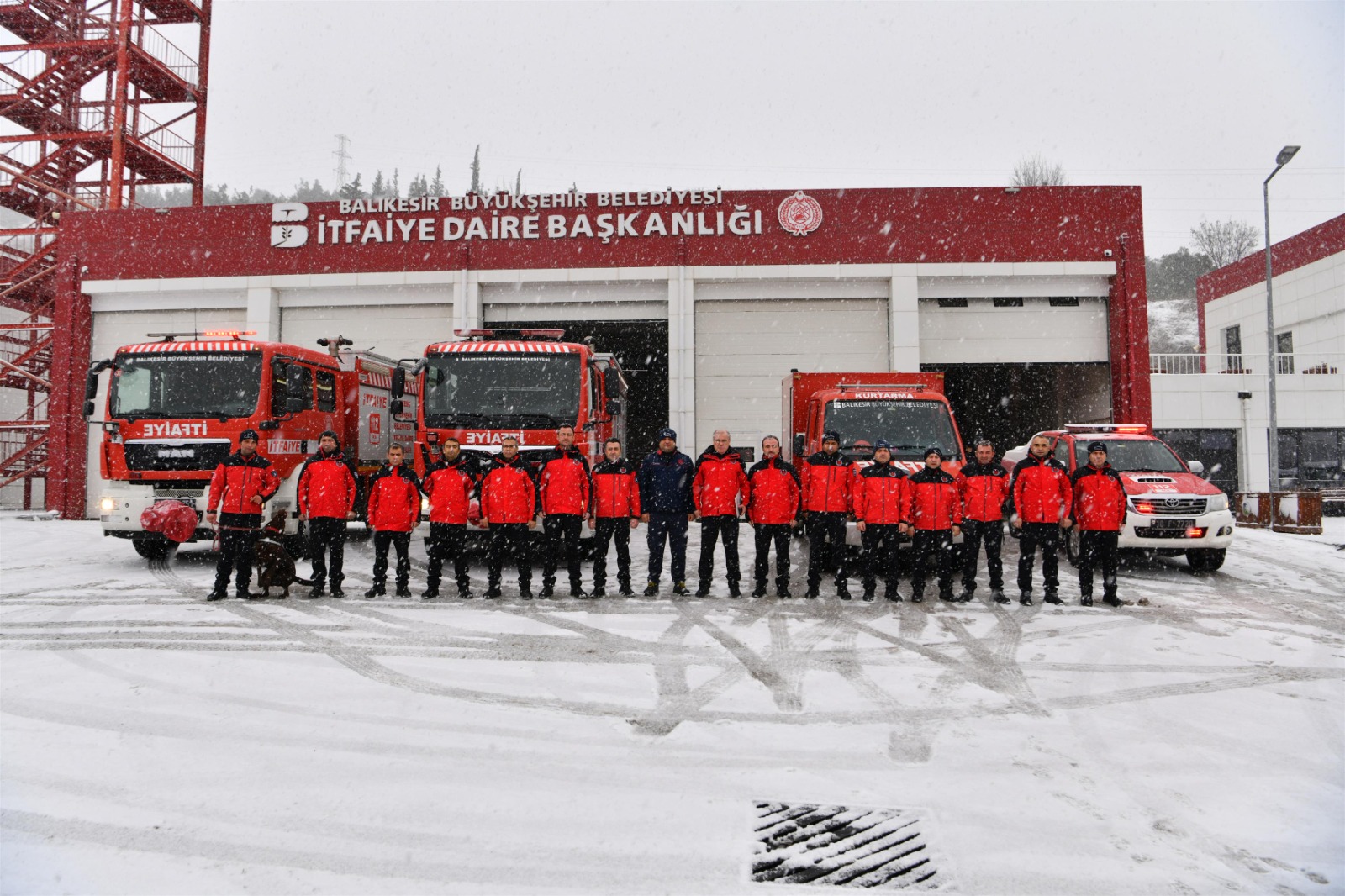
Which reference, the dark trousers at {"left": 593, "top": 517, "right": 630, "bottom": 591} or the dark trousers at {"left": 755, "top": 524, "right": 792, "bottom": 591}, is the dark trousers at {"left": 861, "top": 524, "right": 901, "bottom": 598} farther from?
the dark trousers at {"left": 593, "top": 517, "right": 630, "bottom": 591}

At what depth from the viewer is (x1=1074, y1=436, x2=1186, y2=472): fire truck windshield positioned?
1072cm

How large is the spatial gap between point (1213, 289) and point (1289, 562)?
3104cm

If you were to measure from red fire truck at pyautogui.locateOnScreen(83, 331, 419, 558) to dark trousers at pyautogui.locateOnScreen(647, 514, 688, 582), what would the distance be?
186 inches

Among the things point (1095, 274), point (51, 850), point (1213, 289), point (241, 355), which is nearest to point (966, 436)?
point (1095, 274)

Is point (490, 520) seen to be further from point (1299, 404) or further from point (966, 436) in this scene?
point (1299, 404)

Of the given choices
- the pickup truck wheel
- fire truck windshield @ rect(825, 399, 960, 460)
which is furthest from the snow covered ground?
fire truck windshield @ rect(825, 399, 960, 460)

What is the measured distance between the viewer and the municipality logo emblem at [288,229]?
19.3 m

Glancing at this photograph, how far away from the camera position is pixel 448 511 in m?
8.61

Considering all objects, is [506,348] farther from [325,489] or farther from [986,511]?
[986,511]

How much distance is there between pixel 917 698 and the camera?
17.2 ft

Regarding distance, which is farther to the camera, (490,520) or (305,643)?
(490,520)

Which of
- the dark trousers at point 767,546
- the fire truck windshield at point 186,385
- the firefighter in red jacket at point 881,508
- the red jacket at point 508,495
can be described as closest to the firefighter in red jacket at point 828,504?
the firefighter in red jacket at point 881,508

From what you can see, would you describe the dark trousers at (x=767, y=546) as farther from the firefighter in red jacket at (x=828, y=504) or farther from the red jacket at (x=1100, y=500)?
the red jacket at (x=1100, y=500)

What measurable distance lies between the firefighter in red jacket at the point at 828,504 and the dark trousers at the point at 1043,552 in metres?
1.80
